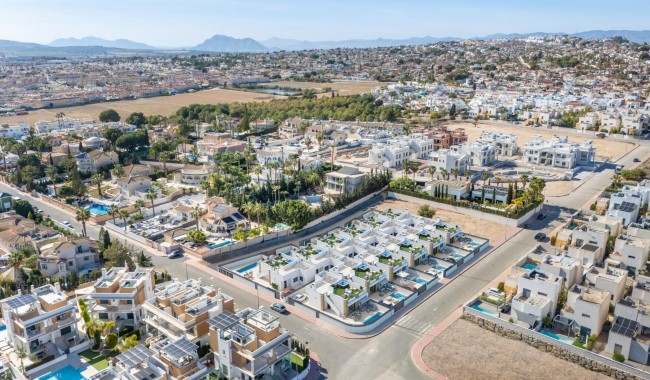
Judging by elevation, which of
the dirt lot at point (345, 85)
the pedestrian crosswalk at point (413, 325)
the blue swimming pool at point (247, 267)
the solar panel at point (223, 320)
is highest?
the dirt lot at point (345, 85)

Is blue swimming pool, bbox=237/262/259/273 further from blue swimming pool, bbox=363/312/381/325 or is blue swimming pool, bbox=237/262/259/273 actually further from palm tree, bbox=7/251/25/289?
palm tree, bbox=7/251/25/289

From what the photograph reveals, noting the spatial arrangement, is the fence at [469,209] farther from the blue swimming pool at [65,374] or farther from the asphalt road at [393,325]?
the blue swimming pool at [65,374]

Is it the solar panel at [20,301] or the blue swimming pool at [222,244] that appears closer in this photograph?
the solar panel at [20,301]

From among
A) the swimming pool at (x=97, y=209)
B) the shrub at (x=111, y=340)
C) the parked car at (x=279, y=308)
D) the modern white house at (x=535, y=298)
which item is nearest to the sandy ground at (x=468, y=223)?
the modern white house at (x=535, y=298)

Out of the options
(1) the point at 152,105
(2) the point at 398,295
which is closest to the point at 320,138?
(2) the point at 398,295

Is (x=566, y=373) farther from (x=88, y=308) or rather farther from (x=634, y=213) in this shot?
(x=88, y=308)

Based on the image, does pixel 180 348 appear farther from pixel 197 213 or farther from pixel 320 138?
→ pixel 320 138
